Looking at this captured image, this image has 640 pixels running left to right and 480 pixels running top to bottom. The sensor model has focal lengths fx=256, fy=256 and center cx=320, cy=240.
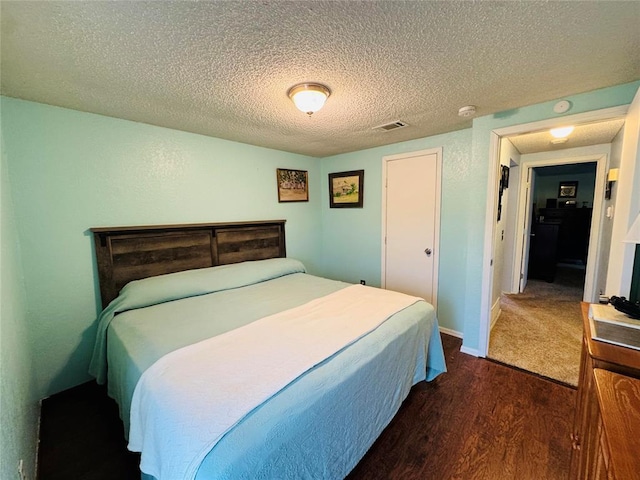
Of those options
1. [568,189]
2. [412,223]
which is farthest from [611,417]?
[568,189]

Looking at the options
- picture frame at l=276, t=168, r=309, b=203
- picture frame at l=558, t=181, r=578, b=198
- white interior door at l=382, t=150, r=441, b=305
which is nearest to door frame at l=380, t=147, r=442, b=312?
white interior door at l=382, t=150, r=441, b=305

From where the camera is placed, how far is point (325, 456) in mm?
1106

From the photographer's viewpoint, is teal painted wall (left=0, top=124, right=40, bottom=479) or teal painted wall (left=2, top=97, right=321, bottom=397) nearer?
teal painted wall (left=0, top=124, right=40, bottom=479)

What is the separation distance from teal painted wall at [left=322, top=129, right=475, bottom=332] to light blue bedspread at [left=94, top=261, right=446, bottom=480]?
114cm

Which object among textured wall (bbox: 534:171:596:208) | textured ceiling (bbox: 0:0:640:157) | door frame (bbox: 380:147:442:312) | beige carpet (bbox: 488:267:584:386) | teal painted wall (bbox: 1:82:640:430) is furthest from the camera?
textured wall (bbox: 534:171:596:208)

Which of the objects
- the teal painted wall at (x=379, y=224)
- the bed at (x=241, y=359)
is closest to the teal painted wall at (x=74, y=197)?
the bed at (x=241, y=359)

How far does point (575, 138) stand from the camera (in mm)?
3127

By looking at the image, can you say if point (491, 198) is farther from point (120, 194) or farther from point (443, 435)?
point (120, 194)

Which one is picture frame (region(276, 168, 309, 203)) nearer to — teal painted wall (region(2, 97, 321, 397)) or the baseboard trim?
teal painted wall (region(2, 97, 321, 397))

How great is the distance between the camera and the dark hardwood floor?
1.42 meters

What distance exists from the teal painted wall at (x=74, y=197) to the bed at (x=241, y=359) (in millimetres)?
161

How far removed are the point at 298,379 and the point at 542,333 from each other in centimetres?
323

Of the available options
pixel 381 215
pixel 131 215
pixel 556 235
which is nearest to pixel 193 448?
pixel 131 215

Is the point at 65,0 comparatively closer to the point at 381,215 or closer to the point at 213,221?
the point at 213,221
